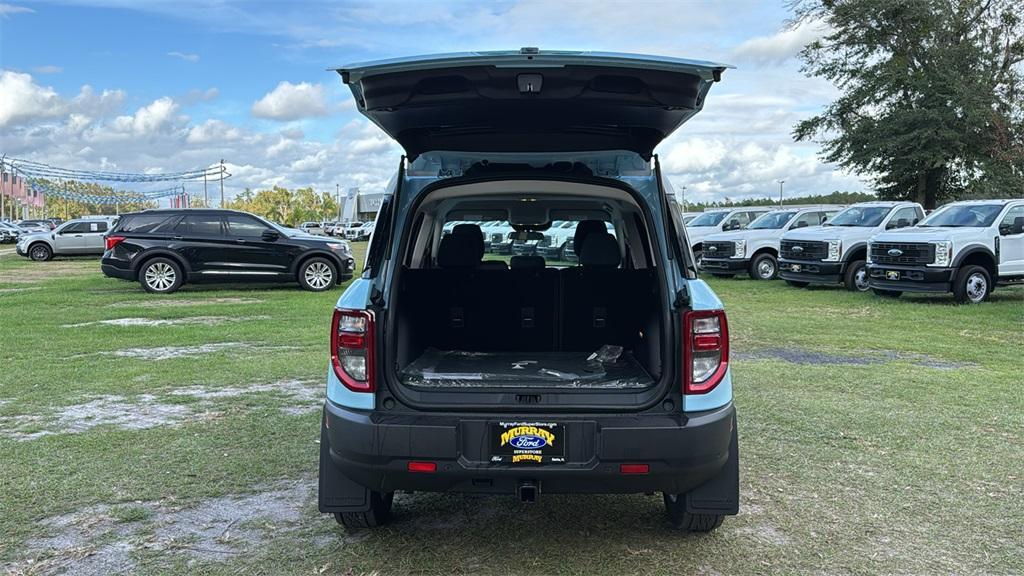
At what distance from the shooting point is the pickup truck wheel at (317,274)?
17.2 m

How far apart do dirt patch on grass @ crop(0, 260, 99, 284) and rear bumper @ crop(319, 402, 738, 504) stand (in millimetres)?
19001

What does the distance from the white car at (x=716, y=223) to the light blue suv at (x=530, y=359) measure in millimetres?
18045

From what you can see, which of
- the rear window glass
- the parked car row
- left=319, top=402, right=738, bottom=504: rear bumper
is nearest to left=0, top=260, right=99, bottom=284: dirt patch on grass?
the rear window glass

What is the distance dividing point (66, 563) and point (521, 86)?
2902 millimetres

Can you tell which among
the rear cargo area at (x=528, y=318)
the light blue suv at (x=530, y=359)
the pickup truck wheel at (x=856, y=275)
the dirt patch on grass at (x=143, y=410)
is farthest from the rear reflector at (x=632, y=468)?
the pickup truck wheel at (x=856, y=275)

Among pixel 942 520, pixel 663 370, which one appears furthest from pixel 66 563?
pixel 942 520

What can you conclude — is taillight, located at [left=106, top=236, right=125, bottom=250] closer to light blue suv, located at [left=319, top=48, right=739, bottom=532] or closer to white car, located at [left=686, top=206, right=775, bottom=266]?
white car, located at [left=686, top=206, right=775, bottom=266]

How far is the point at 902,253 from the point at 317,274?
11146 mm

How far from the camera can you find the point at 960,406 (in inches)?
265

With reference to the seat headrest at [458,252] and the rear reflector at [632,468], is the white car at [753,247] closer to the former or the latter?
the seat headrest at [458,252]

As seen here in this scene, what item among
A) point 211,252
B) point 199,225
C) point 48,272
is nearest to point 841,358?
point 211,252

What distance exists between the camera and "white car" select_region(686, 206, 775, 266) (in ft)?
74.4

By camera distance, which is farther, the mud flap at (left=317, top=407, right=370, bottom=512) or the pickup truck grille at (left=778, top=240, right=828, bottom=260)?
the pickup truck grille at (left=778, top=240, right=828, bottom=260)

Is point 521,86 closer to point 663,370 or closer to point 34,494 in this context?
point 663,370
